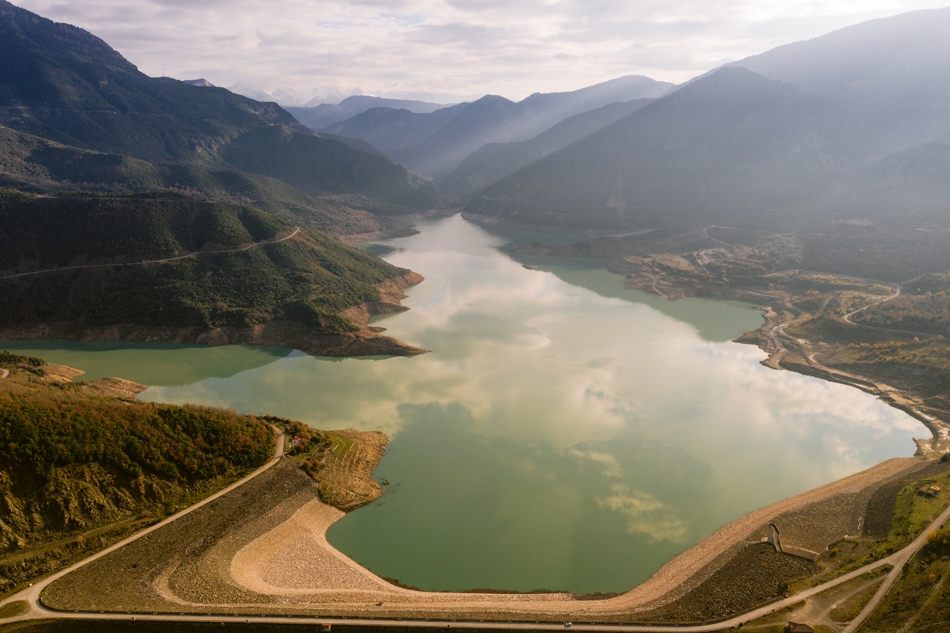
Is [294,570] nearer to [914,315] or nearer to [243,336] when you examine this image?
[243,336]

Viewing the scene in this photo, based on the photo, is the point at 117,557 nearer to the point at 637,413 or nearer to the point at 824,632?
the point at 824,632

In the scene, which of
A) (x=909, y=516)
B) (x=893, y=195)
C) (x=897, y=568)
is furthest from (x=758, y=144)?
(x=897, y=568)

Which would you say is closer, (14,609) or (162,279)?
(14,609)

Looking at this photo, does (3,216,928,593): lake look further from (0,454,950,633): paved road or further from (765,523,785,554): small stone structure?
(0,454,950,633): paved road

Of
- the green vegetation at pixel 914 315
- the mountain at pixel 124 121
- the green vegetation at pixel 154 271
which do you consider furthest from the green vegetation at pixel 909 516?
the mountain at pixel 124 121

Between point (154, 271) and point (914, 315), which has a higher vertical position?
point (154, 271)

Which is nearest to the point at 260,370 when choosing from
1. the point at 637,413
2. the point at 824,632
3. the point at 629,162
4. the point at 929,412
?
the point at 637,413
